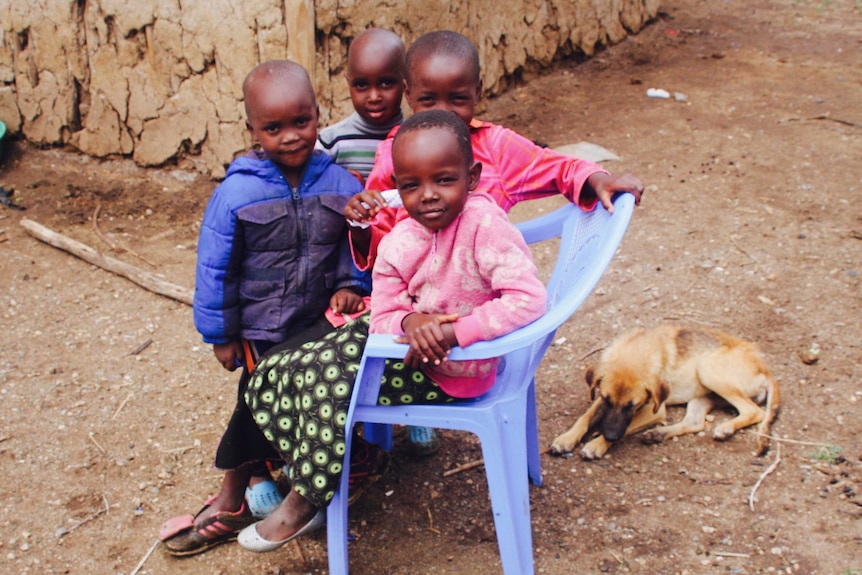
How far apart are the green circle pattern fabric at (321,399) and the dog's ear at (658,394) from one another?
4.19ft

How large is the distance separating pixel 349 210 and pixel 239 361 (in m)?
0.75

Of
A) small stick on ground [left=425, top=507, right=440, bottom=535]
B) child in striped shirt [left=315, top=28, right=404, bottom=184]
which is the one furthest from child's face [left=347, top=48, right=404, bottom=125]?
small stick on ground [left=425, top=507, right=440, bottom=535]

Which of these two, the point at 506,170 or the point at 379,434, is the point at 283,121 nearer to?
the point at 506,170

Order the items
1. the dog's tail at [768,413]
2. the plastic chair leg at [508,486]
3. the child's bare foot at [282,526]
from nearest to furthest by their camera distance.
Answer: the plastic chair leg at [508,486]
the child's bare foot at [282,526]
the dog's tail at [768,413]

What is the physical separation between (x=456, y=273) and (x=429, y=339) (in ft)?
0.96

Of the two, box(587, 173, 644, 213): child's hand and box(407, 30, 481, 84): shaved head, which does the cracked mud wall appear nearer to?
box(407, 30, 481, 84): shaved head

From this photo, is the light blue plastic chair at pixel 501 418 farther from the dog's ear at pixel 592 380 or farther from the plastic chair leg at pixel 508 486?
the dog's ear at pixel 592 380

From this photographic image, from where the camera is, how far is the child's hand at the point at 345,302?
9.17 ft

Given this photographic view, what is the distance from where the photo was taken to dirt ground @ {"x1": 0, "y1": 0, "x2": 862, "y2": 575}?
2.87m

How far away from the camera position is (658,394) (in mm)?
3447

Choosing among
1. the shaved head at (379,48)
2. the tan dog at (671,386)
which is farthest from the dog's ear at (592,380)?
the shaved head at (379,48)

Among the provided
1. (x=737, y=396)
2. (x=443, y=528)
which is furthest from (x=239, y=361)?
(x=737, y=396)

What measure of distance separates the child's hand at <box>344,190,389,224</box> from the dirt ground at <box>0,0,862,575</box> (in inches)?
48.4

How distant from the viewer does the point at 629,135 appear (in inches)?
256
